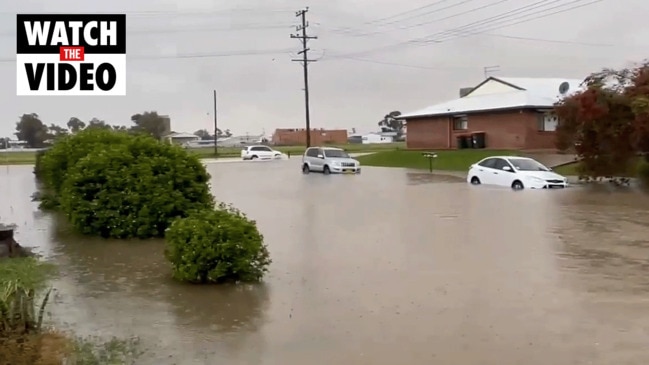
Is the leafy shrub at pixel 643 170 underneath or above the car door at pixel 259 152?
underneath

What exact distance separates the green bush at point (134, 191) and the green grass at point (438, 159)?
30.3m

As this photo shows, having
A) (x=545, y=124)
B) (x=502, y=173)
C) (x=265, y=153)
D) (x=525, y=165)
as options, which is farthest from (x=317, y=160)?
(x=265, y=153)

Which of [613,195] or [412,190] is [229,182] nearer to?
[412,190]

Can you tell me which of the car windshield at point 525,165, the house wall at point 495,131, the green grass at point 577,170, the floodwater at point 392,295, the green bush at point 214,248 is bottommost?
the floodwater at point 392,295

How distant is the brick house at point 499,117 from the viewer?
163ft

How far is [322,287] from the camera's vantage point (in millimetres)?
10477

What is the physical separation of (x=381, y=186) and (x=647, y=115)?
33.1 ft

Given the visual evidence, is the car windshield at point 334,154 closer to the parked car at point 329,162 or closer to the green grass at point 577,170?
the parked car at point 329,162

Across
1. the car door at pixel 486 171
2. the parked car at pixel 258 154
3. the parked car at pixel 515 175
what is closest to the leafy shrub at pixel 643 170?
the parked car at pixel 515 175

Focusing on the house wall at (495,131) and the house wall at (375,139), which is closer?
the house wall at (495,131)

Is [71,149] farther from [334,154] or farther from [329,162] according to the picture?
[334,154]

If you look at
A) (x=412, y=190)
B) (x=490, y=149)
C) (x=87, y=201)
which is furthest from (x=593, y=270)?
(x=490, y=149)

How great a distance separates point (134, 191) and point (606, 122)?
21185mm

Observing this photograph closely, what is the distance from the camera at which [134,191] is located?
49.8ft
